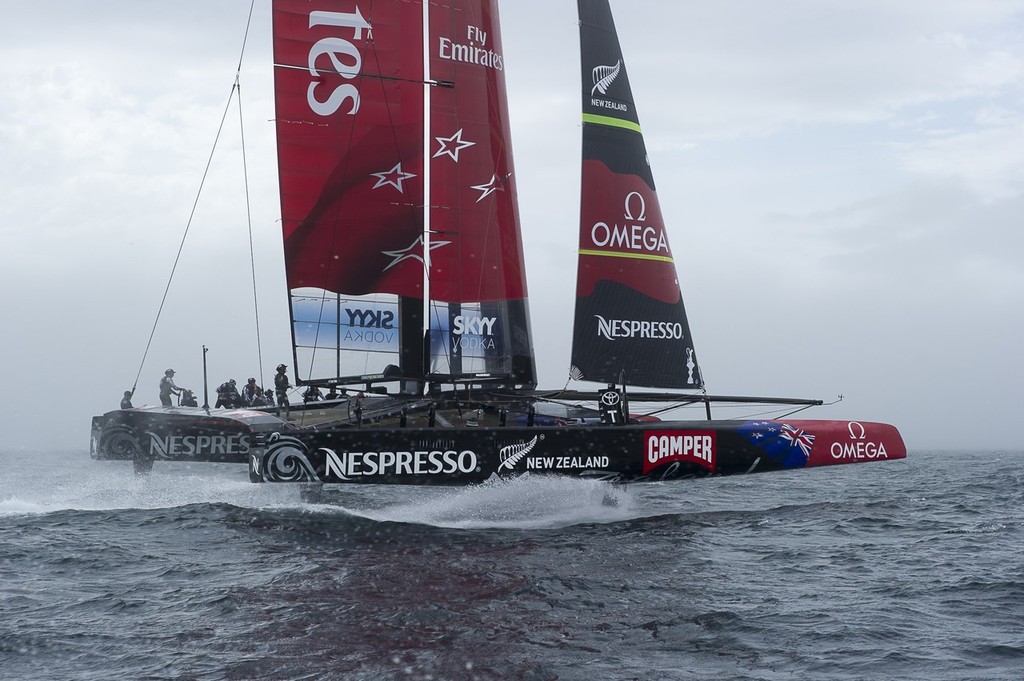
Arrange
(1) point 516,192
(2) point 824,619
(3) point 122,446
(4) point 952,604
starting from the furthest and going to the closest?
(1) point 516,192 → (3) point 122,446 → (4) point 952,604 → (2) point 824,619

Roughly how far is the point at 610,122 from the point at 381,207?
3699mm

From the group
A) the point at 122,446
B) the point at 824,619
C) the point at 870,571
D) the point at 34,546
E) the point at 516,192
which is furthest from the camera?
the point at 516,192

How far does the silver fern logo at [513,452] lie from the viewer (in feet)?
40.1

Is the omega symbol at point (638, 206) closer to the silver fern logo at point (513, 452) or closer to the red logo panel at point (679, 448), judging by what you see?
the red logo panel at point (679, 448)

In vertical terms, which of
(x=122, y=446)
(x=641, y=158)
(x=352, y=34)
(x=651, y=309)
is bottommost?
(x=122, y=446)

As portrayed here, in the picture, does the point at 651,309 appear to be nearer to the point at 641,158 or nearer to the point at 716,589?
the point at 641,158

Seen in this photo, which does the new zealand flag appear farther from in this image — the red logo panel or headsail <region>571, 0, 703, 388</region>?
headsail <region>571, 0, 703, 388</region>

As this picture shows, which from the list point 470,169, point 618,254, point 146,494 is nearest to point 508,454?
point 618,254

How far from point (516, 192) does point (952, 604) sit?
29.8 feet

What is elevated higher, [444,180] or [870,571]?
[444,180]

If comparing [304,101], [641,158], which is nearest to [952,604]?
[641,158]

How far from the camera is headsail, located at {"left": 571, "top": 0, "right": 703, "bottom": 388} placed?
14.0 meters

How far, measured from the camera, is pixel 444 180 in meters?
14.5

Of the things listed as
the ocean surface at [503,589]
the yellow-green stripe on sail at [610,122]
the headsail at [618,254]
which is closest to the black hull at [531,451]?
the ocean surface at [503,589]
